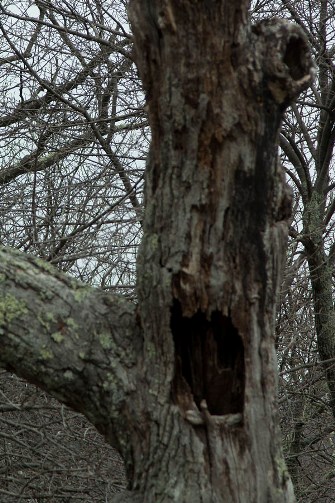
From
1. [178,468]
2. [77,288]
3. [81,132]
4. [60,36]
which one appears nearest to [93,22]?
[60,36]

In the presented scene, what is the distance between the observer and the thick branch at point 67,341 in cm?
217

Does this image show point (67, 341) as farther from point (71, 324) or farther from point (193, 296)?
point (193, 296)

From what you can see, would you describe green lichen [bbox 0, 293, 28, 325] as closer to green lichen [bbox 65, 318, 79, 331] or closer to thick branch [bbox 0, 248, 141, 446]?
thick branch [bbox 0, 248, 141, 446]

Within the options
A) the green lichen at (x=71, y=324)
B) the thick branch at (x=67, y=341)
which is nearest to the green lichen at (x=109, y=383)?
the thick branch at (x=67, y=341)

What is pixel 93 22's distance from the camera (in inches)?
249

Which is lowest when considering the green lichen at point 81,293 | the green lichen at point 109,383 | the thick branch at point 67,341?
the green lichen at point 109,383

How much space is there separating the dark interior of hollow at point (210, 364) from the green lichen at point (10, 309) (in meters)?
0.45

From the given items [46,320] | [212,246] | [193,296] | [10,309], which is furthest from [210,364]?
[10,309]

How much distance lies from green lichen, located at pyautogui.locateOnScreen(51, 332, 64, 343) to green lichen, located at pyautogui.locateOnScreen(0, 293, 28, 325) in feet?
0.35

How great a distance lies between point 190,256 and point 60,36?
15.5 ft

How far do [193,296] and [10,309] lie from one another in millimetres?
541

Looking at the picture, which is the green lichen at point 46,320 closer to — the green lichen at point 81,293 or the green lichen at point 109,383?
the green lichen at point 81,293

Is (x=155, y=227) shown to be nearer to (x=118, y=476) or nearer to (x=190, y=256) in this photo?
(x=190, y=256)

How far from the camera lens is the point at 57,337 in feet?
7.12
